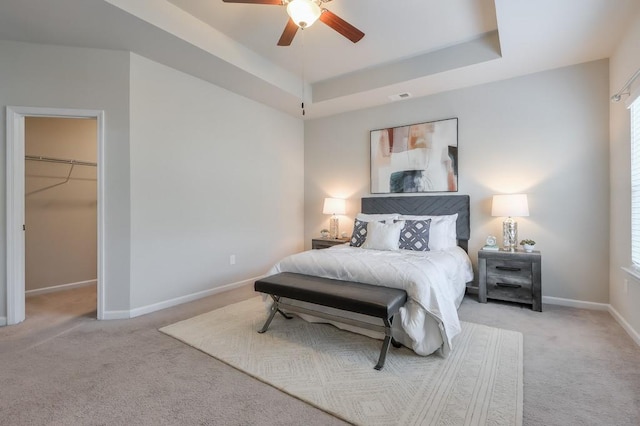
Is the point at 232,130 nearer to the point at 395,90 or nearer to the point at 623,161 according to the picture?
the point at 395,90

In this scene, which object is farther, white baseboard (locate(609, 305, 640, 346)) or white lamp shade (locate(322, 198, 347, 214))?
white lamp shade (locate(322, 198, 347, 214))

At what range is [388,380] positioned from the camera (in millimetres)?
1988

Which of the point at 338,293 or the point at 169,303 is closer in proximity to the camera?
the point at 338,293

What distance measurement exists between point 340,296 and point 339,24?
209cm

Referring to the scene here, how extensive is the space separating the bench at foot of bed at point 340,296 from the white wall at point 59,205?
3.33 metres

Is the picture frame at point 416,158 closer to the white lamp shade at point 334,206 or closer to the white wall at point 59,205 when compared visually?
the white lamp shade at point 334,206

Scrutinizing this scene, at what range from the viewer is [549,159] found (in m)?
3.57

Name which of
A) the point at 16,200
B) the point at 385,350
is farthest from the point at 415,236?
the point at 16,200

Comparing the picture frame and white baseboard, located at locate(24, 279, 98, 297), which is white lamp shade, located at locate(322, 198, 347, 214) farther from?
white baseboard, located at locate(24, 279, 98, 297)

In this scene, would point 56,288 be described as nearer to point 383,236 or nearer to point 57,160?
point 57,160

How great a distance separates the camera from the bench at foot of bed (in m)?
2.15

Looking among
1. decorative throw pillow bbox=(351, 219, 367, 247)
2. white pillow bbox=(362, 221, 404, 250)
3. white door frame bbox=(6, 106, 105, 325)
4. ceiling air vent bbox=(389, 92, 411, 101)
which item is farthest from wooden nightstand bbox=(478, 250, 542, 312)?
white door frame bbox=(6, 106, 105, 325)

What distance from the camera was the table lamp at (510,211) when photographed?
3.43 m

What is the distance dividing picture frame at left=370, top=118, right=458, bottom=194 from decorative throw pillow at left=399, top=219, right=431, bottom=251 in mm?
770
